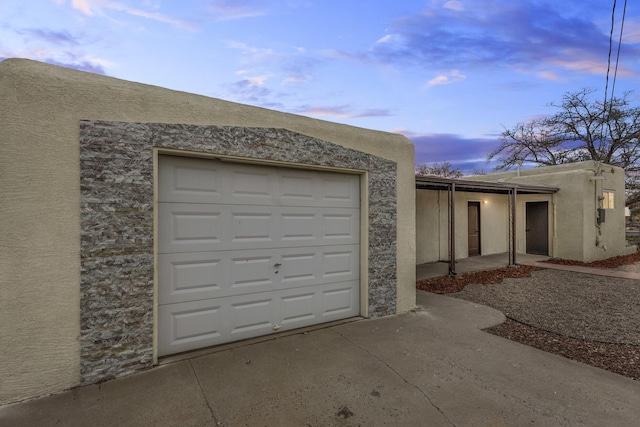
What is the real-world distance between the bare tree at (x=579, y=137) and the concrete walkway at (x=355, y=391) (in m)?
16.9

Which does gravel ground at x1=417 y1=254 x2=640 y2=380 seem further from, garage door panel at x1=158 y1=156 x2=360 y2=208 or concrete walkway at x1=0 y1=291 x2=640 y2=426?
garage door panel at x1=158 y1=156 x2=360 y2=208

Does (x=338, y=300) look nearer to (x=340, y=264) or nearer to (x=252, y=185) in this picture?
(x=340, y=264)

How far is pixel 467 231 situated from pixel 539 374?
9.04 metres

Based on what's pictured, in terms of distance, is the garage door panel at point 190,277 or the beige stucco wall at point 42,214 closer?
the beige stucco wall at point 42,214

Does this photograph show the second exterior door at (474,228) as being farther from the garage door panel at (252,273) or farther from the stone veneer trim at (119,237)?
the stone veneer trim at (119,237)

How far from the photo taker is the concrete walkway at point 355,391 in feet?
8.22

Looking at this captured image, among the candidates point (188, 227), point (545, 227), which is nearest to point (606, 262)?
point (545, 227)

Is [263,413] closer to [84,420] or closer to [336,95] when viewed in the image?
[84,420]

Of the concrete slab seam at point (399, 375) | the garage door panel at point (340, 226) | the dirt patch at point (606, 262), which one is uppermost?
the garage door panel at point (340, 226)

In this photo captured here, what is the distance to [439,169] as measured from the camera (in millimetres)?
28656

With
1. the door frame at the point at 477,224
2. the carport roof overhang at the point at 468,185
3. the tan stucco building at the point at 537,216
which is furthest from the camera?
the door frame at the point at 477,224

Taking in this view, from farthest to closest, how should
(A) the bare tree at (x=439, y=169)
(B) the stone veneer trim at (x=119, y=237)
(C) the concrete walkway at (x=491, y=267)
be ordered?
(A) the bare tree at (x=439, y=169), (C) the concrete walkway at (x=491, y=267), (B) the stone veneer trim at (x=119, y=237)

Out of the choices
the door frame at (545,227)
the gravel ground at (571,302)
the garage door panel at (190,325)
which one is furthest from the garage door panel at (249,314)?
the door frame at (545,227)

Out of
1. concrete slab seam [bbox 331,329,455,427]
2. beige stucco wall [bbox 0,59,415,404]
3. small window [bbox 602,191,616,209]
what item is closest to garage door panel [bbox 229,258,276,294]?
concrete slab seam [bbox 331,329,455,427]
